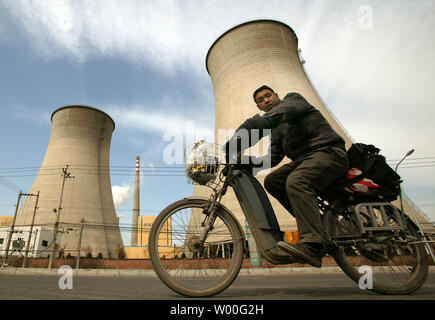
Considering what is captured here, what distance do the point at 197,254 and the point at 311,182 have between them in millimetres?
820

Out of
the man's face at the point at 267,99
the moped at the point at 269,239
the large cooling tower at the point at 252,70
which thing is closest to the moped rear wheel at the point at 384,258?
the moped at the point at 269,239

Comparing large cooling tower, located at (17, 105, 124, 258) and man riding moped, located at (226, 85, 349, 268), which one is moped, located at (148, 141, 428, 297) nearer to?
man riding moped, located at (226, 85, 349, 268)

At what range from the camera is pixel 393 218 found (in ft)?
5.38

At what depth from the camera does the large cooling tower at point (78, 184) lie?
1981 centimetres

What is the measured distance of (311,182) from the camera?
1556 millimetres

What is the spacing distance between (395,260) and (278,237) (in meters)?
0.75

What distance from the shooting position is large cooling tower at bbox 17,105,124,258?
19.8m

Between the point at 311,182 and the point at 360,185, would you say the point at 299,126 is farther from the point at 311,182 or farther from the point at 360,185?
the point at 360,185

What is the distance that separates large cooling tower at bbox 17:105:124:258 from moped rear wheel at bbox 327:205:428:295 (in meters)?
20.9

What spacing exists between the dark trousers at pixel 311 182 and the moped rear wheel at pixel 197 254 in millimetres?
389

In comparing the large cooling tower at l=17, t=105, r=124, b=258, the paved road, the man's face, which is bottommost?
the paved road

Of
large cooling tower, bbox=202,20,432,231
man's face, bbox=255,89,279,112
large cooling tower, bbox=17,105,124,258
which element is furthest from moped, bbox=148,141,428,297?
large cooling tower, bbox=17,105,124,258

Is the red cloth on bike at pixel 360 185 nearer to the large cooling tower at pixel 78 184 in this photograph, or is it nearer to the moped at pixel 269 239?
the moped at pixel 269 239
